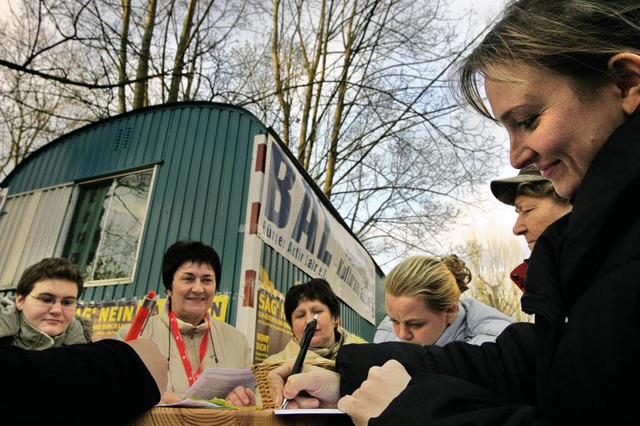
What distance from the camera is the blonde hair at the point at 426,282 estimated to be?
2604 mm

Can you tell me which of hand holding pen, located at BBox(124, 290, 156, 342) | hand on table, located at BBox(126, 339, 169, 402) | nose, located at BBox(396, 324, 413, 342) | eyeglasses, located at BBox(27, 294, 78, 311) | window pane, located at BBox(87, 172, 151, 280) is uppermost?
window pane, located at BBox(87, 172, 151, 280)

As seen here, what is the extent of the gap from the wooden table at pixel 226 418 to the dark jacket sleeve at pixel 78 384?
3 cm

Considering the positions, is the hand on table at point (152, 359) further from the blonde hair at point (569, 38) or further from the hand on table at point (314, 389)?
the blonde hair at point (569, 38)

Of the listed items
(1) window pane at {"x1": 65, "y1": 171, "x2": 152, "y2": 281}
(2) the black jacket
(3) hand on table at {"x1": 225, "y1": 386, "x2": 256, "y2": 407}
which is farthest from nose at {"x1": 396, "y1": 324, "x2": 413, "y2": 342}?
(1) window pane at {"x1": 65, "y1": 171, "x2": 152, "y2": 281}

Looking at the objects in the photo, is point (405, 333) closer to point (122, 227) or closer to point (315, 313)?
point (315, 313)

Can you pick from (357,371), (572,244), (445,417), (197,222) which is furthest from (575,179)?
(197,222)

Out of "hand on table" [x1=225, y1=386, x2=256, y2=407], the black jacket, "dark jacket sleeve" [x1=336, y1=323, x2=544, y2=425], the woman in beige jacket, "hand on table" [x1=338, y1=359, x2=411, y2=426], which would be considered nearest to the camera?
the black jacket

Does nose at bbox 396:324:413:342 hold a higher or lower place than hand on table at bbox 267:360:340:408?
higher

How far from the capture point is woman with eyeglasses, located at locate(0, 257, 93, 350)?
297 centimetres

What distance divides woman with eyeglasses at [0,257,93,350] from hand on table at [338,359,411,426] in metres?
2.76

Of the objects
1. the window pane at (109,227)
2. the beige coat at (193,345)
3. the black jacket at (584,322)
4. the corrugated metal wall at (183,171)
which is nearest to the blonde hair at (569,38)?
the black jacket at (584,322)

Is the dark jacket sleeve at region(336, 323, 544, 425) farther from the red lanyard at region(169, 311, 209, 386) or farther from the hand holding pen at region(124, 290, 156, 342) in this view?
the red lanyard at region(169, 311, 209, 386)

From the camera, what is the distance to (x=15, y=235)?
6.66m

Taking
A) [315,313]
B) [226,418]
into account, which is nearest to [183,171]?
[315,313]
